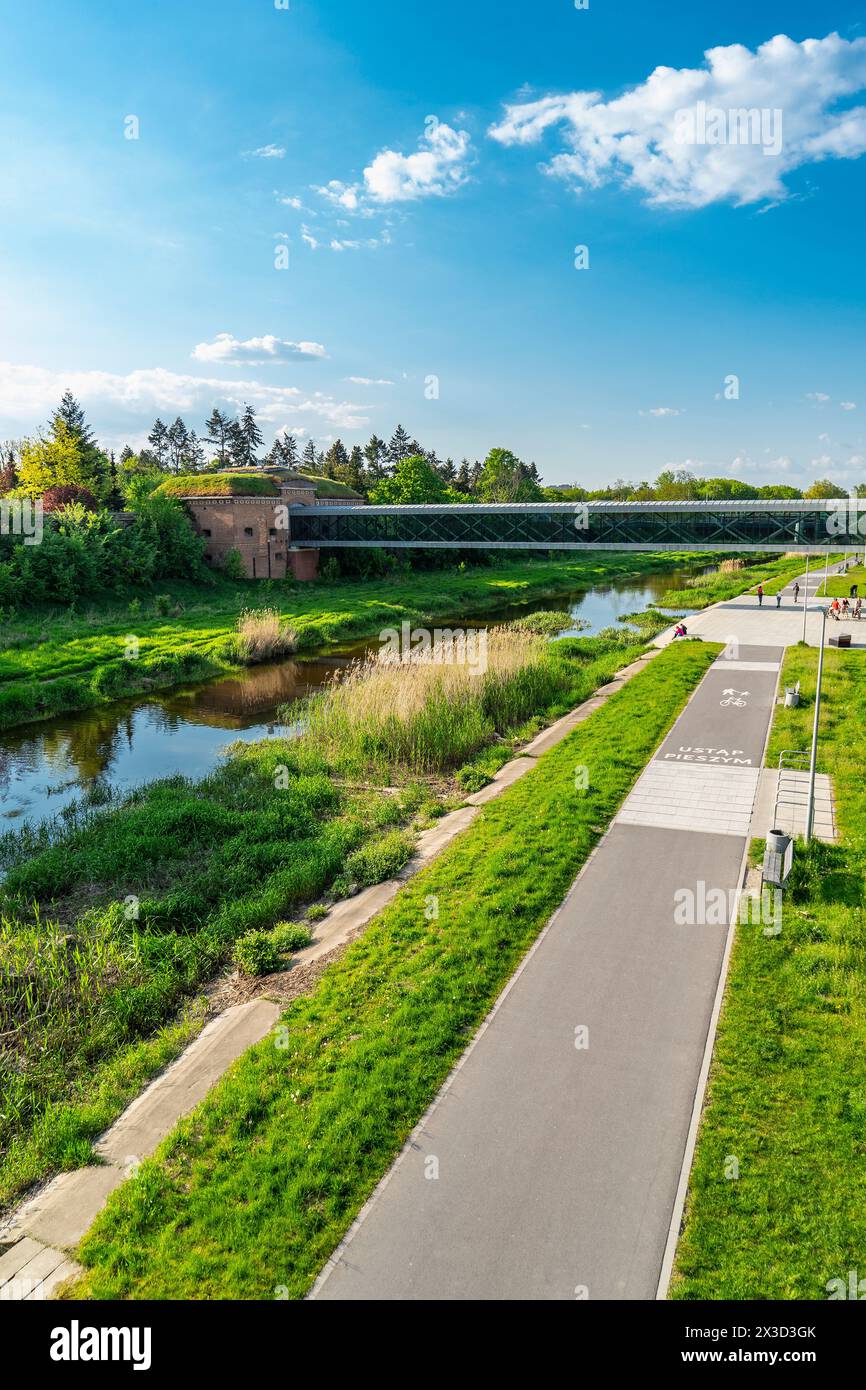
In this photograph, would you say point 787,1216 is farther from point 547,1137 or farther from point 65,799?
point 65,799

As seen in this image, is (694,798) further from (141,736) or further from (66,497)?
(66,497)

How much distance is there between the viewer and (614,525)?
51.7m

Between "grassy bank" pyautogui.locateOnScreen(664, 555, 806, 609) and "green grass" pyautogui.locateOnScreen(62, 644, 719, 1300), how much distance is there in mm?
38970

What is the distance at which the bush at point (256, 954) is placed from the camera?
9.60m

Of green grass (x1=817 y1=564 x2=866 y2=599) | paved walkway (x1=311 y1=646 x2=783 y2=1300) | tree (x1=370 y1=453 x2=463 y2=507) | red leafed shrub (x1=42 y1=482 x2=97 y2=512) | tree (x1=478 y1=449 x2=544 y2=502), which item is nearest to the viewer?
paved walkway (x1=311 y1=646 x2=783 y2=1300)

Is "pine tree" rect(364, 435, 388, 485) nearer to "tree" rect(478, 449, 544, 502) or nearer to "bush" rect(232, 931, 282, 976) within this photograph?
"tree" rect(478, 449, 544, 502)

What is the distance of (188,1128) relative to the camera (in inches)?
262

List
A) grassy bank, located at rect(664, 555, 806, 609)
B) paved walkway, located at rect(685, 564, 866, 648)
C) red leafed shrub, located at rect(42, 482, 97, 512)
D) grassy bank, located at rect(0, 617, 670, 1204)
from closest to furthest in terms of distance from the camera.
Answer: grassy bank, located at rect(0, 617, 670, 1204), paved walkway, located at rect(685, 564, 866, 648), red leafed shrub, located at rect(42, 482, 97, 512), grassy bank, located at rect(664, 555, 806, 609)

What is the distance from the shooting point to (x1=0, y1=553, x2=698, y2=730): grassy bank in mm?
25547

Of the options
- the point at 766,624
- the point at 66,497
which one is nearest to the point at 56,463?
the point at 66,497

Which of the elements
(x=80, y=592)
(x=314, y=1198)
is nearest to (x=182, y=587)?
(x=80, y=592)

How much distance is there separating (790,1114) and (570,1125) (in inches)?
74.8

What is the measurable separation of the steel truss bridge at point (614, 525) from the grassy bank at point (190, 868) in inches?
1130

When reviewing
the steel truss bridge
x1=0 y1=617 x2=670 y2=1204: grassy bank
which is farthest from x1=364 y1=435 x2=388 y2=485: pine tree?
x1=0 y1=617 x2=670 y2=1204: grassy bank
